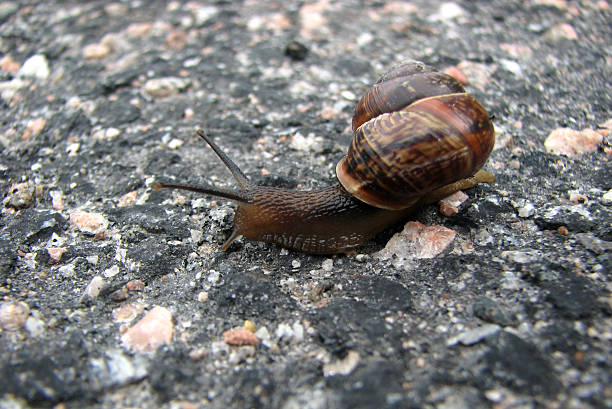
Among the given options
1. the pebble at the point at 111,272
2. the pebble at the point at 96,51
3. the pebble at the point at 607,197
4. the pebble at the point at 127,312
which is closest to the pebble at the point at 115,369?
the pebble at the point at 127,312

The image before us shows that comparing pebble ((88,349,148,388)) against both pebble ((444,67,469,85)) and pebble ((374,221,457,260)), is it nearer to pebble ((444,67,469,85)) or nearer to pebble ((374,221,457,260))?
pebble ((374,221,457,260))

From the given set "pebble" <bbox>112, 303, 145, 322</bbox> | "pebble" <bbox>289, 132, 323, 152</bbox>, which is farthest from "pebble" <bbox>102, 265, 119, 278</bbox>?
"pebble" <bbox>289, 132, 323, 152</bbox>

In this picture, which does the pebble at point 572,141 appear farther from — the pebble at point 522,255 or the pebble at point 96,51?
the pebble at point 96,51

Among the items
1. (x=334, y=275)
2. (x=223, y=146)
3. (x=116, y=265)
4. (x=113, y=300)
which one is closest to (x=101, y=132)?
(x=223, y=146)

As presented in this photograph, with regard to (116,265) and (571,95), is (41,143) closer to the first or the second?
(116,265)

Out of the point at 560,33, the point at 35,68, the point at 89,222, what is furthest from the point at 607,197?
the point at 35,68
